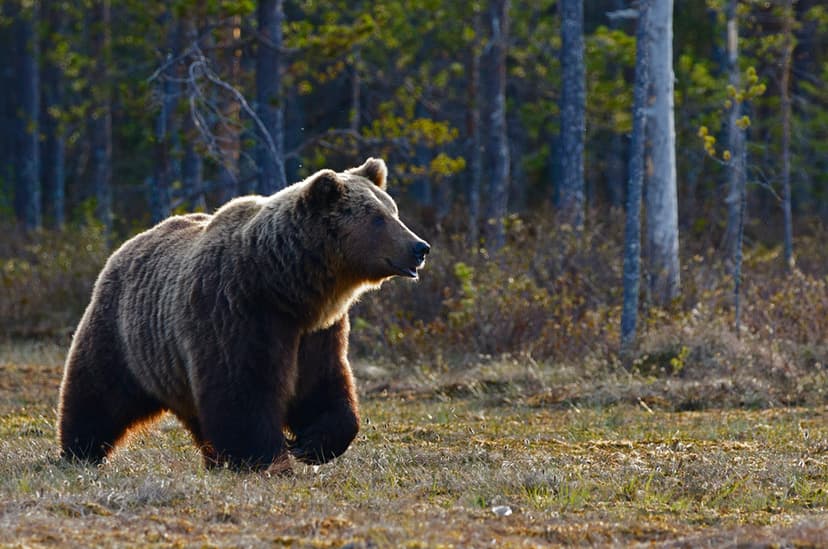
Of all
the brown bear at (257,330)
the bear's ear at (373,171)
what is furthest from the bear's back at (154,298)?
the bear's ear at (373,171)

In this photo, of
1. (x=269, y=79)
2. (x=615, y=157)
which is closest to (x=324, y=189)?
(x=269, y=79)

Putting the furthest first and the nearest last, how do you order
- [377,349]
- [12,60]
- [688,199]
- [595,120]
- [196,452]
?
[12,60] → [595,120] → [688,199] → [377,349] → [196,452]

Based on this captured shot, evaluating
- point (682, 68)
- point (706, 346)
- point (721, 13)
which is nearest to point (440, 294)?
point (706, 346)

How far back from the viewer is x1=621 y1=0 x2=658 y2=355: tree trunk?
11602mm

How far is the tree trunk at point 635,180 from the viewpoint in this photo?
1160 cm

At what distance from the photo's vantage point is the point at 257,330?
6.82 m

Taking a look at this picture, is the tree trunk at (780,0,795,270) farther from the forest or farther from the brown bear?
the brown bear

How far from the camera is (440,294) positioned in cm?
1470

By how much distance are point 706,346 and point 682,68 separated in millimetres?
16356

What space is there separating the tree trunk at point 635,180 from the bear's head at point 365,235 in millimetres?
4987

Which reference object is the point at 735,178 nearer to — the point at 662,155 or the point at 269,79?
the point at 662,155

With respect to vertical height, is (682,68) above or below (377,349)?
above

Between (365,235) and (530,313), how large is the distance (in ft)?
20.9

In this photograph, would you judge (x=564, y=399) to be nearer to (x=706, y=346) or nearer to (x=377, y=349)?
(x=706, y=346)
